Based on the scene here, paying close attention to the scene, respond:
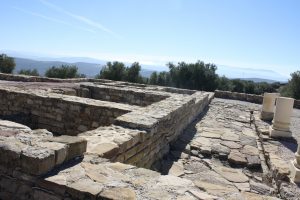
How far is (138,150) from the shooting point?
5070 mm

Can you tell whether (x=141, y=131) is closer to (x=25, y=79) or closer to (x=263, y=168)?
(x=263, y=168)

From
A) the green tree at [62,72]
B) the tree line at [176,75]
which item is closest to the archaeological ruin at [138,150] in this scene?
the tree line at [176,75]

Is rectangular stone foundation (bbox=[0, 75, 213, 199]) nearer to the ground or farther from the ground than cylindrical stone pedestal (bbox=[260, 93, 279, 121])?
nearer to the ground

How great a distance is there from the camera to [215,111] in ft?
42.3

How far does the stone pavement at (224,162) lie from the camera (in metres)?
5.07

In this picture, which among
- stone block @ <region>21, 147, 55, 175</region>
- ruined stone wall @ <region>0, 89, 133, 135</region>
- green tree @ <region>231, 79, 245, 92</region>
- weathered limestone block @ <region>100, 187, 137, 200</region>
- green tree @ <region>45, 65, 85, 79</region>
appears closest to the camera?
weathered limestone block @ <region>100, 187, 137, 200</region>

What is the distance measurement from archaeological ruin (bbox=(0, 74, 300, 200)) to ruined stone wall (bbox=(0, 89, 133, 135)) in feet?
0.09

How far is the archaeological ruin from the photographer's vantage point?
10.00 feet

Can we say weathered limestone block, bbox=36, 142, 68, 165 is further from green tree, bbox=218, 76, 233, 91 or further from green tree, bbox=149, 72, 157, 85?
green tree, bbox=218, 76, 233, 91

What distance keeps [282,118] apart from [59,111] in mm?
6558

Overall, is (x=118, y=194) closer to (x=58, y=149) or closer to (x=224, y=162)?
(x=58, y=149)

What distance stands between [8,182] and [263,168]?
16.9ft

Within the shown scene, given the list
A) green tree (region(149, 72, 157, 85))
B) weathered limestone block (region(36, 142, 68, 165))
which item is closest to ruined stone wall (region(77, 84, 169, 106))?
weathered limestone block (region(36, 142, 68, 165))

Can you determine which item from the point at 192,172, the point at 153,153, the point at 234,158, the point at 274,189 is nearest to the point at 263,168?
the point at 234,158
